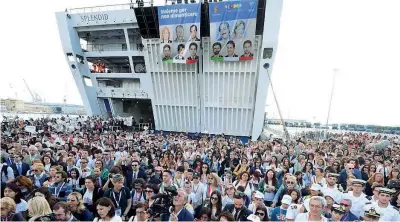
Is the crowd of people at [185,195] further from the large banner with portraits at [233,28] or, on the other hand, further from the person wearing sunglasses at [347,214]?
the large banner with portraits at [233,28]

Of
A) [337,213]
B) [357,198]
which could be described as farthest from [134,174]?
[357,198]

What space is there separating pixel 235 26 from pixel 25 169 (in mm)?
19160

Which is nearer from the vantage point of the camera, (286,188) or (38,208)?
(38,208)

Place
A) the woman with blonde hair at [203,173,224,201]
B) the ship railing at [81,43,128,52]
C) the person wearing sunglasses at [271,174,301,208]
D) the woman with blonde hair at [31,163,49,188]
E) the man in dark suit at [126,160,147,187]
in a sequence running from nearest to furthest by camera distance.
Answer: the person wearing sunglasses at [271,174,301,208], the woman with blonde hair at [203,173,224,201], the woman with blonde hair at [31,163,49,188], the man in dark suit at [126,160,147,187], the ship railing at [81,43,128,52]

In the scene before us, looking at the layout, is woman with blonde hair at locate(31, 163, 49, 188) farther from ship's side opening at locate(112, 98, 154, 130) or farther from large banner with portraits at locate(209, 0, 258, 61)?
ship's side opening at locate(112, 98, 154, 130)

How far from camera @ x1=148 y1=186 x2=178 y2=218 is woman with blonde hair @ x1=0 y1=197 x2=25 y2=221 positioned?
176 centimetres

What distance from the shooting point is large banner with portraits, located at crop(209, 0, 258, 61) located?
20906 millimetres

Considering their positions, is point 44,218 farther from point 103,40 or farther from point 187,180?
point 103,40

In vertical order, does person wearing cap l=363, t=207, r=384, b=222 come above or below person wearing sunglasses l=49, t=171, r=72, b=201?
above

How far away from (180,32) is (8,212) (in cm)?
2109

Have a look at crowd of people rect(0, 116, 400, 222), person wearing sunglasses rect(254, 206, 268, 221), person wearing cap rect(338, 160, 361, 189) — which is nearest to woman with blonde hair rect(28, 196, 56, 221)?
crowd of people rect(0, 116, 400, 222)

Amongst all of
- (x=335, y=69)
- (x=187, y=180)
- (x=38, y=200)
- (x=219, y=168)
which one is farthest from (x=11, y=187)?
(x=335, y=69)

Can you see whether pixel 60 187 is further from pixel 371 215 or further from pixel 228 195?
pixel 371 215

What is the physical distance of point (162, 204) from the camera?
150 inches
